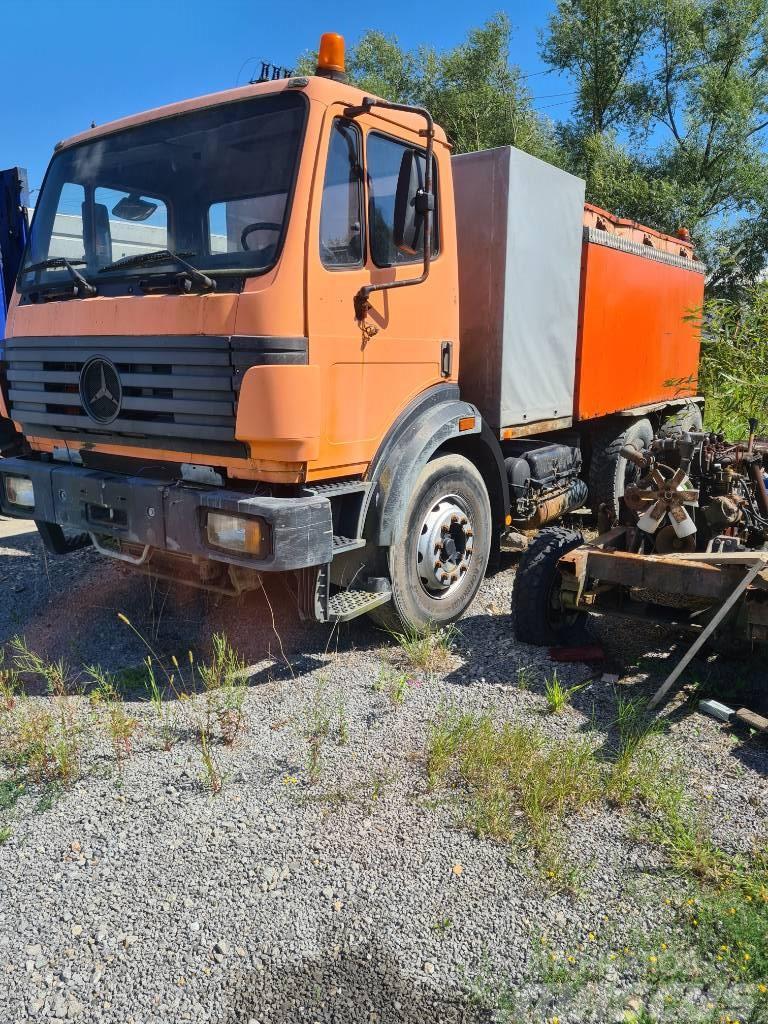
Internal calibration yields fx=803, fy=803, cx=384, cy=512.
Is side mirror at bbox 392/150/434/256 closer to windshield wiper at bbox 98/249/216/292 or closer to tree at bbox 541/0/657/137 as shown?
windshield wiper at bbox 98/249/216/292

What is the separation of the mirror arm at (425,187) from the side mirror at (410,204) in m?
0.04

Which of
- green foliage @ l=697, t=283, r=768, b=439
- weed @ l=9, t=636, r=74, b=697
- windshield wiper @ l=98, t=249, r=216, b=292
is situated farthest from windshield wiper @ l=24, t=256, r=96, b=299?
green foliage @ l=697, t=283, r=768, b=439

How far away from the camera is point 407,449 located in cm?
449

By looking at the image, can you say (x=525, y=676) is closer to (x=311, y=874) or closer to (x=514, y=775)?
(x=514, y=775)

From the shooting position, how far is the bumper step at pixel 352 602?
4.12 metres

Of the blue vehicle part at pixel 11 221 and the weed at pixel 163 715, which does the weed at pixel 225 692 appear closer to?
the weed at pixel 163 715

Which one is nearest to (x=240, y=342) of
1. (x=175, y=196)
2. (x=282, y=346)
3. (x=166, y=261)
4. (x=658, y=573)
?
(x=282, y=346)

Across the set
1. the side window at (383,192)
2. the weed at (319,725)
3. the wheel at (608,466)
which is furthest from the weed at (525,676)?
the wheel at (608,466)

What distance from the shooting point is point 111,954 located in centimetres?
249

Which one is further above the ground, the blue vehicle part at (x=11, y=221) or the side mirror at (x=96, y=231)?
the blue vehicle part at (x=11, y=221)

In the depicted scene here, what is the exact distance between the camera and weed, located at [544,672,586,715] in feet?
13.1

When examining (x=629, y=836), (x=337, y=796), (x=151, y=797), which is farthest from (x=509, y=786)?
(x=151, y=797)

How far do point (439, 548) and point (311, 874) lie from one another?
243 centimetres

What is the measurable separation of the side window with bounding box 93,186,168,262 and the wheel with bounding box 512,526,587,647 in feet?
8.94
